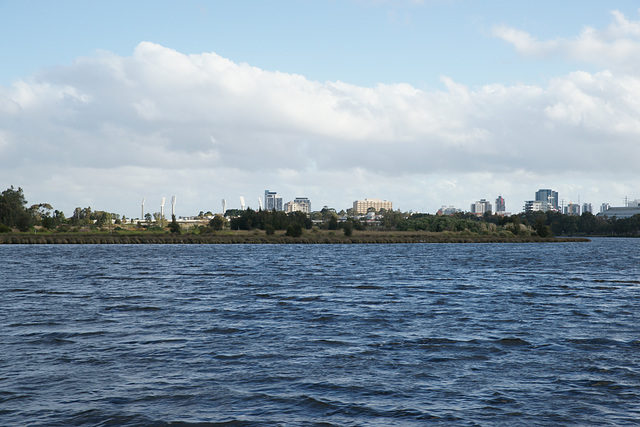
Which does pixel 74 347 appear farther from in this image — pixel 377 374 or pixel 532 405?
pixel 532 405

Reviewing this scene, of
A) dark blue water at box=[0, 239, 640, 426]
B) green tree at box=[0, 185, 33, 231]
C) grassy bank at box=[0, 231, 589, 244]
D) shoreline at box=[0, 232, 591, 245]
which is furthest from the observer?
green tree at box=[0, 185, 33, 231]

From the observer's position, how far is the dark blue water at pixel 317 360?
1190 cm

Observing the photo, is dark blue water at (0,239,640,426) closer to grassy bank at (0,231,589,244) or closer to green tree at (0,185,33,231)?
grassy bank at (0,231,589,244)

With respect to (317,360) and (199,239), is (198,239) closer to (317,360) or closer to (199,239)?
(199,239)

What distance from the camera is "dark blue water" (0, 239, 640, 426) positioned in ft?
39.0

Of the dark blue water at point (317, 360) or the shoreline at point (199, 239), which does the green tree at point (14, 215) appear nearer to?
the shoreline at point (199, 239)

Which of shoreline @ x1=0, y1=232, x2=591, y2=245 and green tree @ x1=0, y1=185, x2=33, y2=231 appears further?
green tree @ x1=0, y1=185, x2=33, y2=231

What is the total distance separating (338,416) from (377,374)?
3526mm

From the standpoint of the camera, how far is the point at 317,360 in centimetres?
1656

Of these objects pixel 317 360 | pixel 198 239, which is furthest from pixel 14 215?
pixel 317 360

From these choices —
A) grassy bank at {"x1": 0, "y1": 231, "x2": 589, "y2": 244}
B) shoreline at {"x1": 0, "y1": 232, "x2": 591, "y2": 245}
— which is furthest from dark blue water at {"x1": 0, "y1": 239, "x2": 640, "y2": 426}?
grassy bank at {"x1": 0, "y1": 231, "x2": 589, "y2": 244}

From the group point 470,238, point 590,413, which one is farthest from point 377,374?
point 470,238

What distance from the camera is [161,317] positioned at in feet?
80.6

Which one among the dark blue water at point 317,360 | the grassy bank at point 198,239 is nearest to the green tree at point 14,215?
the grassy bank at point 198,239
